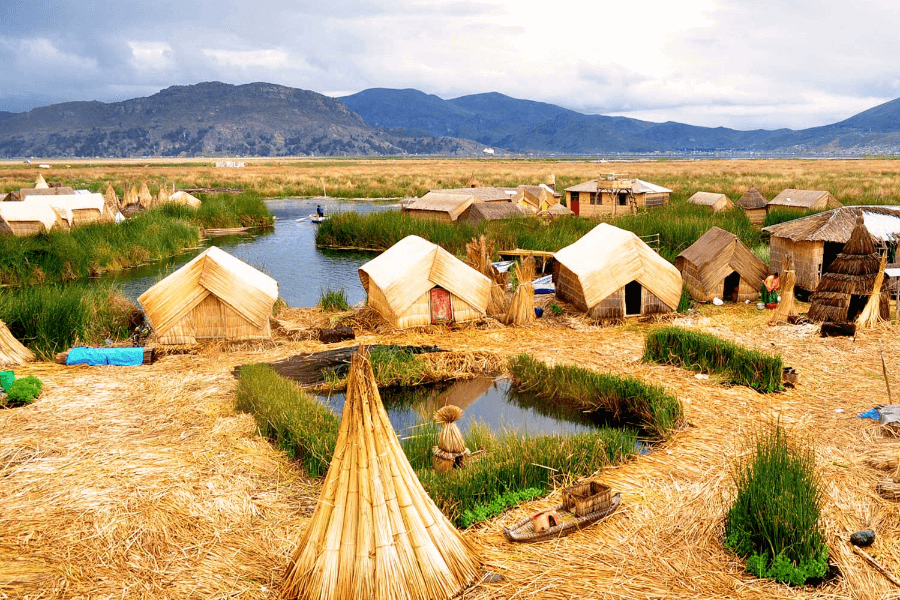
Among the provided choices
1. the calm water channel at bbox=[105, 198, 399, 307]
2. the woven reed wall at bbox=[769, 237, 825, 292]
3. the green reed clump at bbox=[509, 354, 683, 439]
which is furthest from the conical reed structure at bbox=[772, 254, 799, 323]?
the calm water channel at bbox=[105, 198, 399, 307]

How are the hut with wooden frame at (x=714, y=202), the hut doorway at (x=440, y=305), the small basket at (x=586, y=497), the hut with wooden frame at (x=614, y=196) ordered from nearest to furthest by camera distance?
the small basket at (x=586, y=497)
the hut doorway at (x=440, y=305)
the hut with wooden frame at (x=714, y=202)
the hut with wooden frame at (x=614, y=196)

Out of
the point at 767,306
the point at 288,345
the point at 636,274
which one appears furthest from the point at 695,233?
the point at 288,345

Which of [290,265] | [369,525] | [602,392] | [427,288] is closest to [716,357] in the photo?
[602,392]

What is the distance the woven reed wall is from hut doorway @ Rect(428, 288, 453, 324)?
771 centimetres

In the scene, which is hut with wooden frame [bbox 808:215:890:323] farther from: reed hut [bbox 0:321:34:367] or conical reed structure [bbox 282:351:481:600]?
reed hut [bbox 0:321:34:367]

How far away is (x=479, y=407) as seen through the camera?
445 inches

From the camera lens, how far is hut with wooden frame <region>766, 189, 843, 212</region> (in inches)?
1037

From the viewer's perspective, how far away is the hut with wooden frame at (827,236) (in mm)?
15508

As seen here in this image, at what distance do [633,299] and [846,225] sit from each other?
16.2ft

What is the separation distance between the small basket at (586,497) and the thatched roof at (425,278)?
7.95 metres

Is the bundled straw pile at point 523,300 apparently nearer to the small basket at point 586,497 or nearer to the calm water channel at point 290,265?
the calm water channel at point 290,265

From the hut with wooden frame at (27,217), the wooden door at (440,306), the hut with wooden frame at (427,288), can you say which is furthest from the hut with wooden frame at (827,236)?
the hut with wooden frame at (27,217)

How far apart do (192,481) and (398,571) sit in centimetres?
321

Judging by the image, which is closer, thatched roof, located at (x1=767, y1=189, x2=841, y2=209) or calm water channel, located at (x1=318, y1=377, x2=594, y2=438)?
calm water channel, located at (x1=318, y1=377, x2=594, y2=438)
